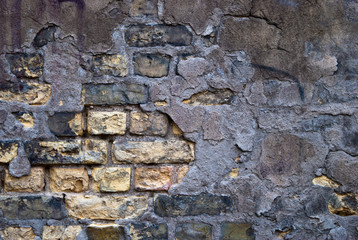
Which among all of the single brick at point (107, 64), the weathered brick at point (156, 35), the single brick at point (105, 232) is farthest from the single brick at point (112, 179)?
the weathered brick at point (156, 35)

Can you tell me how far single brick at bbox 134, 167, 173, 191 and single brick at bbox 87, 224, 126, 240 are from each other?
0.62 feet

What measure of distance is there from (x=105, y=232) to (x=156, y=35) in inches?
33.4

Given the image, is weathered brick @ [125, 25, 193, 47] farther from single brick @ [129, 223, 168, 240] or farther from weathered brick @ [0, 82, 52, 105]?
single brick @ [129, 223, 168, 240]

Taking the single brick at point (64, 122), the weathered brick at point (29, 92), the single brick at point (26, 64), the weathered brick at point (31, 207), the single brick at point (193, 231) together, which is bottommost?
the single brick at point (193, 231)

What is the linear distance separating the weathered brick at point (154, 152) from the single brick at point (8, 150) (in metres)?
0.41

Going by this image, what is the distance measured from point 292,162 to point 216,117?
38 cm

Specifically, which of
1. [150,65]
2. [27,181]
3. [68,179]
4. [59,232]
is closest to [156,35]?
[150,65]

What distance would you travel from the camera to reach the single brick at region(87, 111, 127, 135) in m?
1.22

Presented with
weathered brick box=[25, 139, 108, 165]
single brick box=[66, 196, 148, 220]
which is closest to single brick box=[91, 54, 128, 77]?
weathered brick box=[25, 139, 108, 165]

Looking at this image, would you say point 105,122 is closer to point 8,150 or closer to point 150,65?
point 150,65

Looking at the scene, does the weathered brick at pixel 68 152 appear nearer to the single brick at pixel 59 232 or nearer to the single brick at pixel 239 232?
the single brick at pixel 59 232

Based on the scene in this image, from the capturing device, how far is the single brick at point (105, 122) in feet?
4.02

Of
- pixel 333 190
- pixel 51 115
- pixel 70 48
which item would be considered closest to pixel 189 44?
pixel 70 48

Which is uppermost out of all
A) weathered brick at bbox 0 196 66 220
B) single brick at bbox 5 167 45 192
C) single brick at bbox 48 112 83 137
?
single brick at bbox 48 112 83 137
